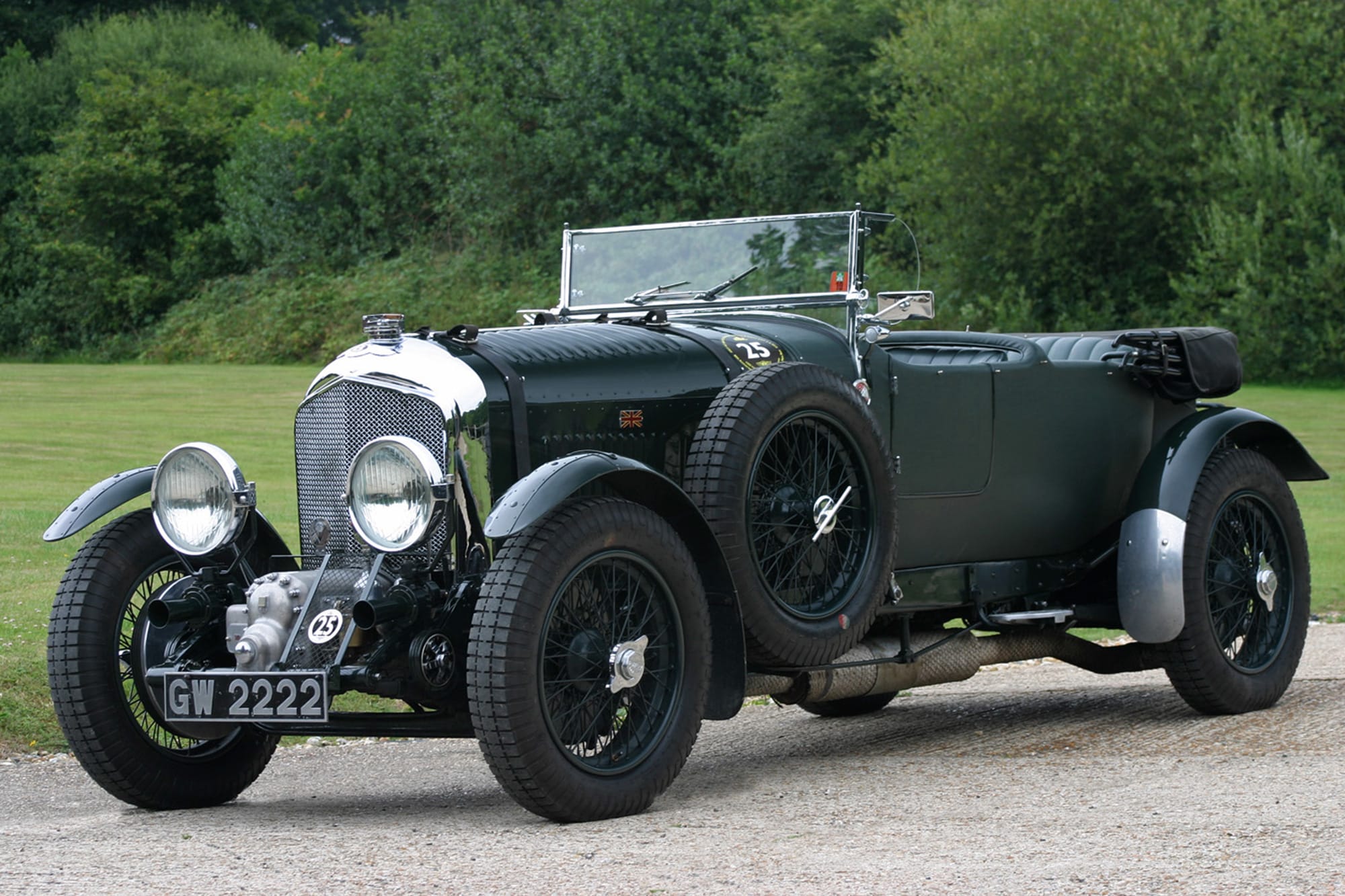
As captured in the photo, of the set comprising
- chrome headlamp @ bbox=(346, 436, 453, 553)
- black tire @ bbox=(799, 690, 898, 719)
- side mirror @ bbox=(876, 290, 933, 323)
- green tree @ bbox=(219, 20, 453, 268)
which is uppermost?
green tree @ bbox=(219, 20, 453, 268)

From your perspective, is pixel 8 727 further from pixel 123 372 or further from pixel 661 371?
pixel 123 372

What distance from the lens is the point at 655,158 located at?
119 feet

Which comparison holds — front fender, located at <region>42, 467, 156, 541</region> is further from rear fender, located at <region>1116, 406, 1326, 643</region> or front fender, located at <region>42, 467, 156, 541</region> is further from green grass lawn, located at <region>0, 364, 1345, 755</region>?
Result: rear fender, located at <region>1116, 406, 1326, 643</region>

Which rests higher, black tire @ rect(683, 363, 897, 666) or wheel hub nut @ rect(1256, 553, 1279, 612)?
black tire @ rect(683, 363, 897, 666)

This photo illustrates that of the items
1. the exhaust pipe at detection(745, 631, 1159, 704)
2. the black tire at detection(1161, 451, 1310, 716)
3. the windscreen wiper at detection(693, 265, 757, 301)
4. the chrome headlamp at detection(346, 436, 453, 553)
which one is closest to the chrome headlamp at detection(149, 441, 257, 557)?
the chrome headlamp at detection(346, 436, 453, 553)

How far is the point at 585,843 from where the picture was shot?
14.2 ft

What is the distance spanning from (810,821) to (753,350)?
1783mm

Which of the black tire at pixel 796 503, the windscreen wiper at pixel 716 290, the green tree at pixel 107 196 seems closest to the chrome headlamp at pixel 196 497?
the black tire at pixel 796 503

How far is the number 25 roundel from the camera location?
18.7 ft

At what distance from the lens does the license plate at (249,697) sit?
456 cm

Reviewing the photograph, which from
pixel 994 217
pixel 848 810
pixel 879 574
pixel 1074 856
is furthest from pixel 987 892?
A: pixel 994 217

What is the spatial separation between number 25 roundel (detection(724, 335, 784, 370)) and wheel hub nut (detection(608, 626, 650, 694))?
49.4 inches

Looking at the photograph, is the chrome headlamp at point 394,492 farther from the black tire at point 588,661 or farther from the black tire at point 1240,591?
the black tire at point 1240,591

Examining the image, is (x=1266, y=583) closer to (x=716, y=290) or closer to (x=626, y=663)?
(x=716, y=290)
